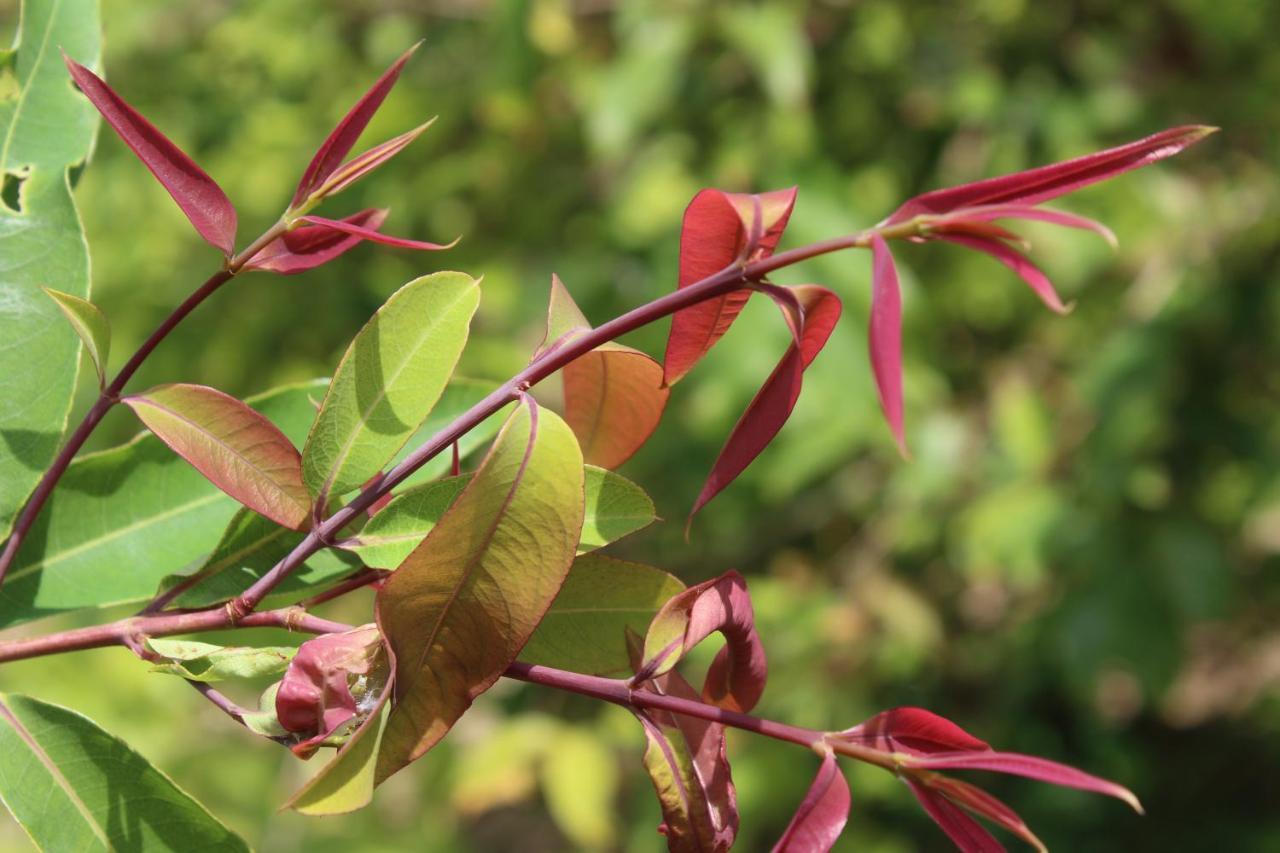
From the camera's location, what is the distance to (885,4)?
1.72 m

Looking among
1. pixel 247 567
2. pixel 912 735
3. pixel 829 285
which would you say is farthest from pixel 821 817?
pixel 829 285

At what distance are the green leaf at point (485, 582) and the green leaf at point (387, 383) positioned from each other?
0.24 feet

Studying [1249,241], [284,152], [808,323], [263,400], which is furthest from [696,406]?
[808,323]

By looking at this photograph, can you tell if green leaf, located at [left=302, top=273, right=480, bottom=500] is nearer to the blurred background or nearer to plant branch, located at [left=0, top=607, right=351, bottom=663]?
plant branch, located at [left=0, top=607, right=351, bottom=663]

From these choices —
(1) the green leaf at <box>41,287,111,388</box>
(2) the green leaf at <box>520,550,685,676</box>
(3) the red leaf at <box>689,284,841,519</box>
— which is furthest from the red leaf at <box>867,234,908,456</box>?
(1) the green leaf at <box>41,287,111,388</box>

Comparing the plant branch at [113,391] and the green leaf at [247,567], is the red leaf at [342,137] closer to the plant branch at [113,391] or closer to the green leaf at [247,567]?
the plant branch at [113,391]

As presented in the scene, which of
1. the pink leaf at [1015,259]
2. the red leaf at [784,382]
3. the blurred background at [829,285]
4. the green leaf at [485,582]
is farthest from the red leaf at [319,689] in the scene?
the blurred background at [829,285]

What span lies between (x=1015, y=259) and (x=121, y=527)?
42 cm

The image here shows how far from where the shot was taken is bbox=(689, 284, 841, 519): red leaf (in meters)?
0.40

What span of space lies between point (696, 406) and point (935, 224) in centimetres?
114

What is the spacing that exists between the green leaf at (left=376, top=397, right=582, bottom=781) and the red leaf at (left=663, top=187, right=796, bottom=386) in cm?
8

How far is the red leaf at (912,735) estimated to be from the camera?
404 mm

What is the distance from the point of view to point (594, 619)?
1.54 ft

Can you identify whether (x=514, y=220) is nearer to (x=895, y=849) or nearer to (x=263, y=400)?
(x=895, y=849)
